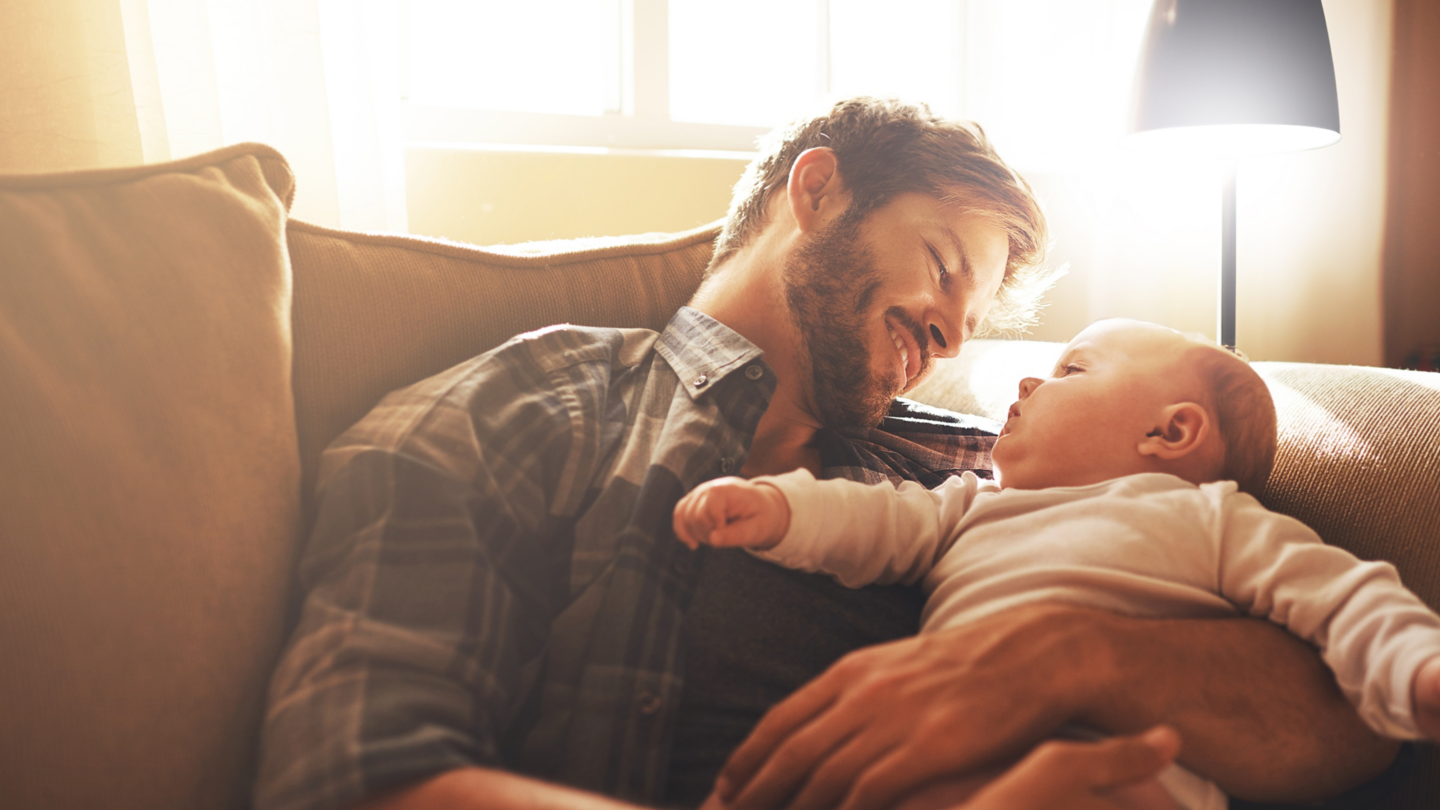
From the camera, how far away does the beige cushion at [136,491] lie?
0.59m

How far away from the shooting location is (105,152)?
1.32m

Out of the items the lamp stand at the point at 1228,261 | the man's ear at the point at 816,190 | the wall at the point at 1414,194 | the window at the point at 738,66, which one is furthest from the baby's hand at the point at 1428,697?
the wall at the point at 1414,194

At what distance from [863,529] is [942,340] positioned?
0.53m

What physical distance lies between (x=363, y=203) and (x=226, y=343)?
3.15 feet

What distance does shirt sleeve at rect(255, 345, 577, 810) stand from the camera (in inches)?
22.8

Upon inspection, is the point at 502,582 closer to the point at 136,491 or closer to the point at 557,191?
the point at 136,491

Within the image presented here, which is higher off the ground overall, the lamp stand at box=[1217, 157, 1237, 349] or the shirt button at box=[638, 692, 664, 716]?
the lamp stand at box=[1217, 157, 1237, 349]

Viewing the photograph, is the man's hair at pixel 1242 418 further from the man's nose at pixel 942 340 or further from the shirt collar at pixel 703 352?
the shirt collar at pixel 703 352

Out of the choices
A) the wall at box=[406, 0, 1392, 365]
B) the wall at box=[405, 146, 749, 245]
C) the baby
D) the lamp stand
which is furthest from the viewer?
the lamp stand

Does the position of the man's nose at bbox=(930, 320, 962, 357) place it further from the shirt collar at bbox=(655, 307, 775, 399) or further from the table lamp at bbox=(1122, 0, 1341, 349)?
the table lamp at bbox=(1122, 0, 1341, 349)

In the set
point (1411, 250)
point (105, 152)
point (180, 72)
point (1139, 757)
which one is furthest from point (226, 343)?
point (1411, 250)

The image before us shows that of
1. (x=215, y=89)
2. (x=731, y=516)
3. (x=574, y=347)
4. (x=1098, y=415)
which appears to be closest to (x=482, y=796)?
(x=731, y=516)

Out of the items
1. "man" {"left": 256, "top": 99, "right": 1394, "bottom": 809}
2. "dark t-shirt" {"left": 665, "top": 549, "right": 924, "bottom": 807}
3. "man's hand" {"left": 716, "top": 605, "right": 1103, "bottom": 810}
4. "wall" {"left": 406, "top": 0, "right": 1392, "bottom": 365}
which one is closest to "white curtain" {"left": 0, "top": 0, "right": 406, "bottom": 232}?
"wall" {"left": 406, "top": 0, "right": 1392, "bottom": 365}

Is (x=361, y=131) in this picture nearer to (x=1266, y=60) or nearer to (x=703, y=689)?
(x=703, y=689)
